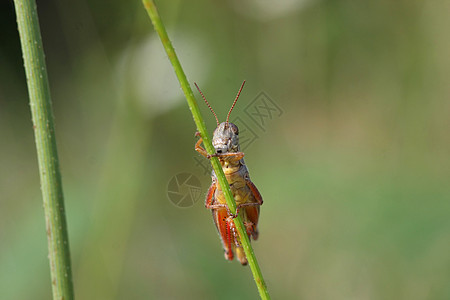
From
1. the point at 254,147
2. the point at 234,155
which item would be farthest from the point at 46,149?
the point at 254,147

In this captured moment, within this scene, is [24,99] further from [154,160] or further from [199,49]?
[199,49]

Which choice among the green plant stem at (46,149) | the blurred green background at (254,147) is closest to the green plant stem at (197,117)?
the green plant stem at (46,149)

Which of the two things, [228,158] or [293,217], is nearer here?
[228,158]

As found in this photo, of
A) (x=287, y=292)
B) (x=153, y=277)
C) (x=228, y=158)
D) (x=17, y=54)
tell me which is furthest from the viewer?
(x=17, y=54)

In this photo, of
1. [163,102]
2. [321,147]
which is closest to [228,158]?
[163,102]

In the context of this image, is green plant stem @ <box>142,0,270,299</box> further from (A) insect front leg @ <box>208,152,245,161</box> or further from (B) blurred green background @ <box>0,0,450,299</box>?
(B) blurred green background @ <box>0,0,450,299</box>

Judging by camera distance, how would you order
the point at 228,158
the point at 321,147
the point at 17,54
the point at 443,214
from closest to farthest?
the point at 228,158
the point at 443,214
the point at 321,147
the point at 17,54

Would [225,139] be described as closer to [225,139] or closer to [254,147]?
[225,139]
